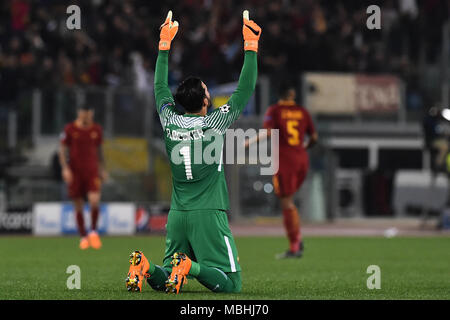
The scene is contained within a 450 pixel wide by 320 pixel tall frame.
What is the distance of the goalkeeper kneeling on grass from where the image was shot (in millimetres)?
6645

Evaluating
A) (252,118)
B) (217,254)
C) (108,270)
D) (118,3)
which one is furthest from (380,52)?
(217,254)

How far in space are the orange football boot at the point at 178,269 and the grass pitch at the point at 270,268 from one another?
0.37ft

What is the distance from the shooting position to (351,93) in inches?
883

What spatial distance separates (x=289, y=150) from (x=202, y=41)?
10.4 metres

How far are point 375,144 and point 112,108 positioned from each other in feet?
26.7

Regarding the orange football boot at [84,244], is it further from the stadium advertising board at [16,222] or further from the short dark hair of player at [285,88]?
the stadium advertising board at [16,222]

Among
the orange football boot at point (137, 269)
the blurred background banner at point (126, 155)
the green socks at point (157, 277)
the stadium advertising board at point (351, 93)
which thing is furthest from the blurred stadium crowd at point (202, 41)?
the orange football boot at point (137, 269)

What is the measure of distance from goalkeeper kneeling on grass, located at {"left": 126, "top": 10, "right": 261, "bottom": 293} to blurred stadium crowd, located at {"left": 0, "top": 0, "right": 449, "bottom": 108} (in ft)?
43.6

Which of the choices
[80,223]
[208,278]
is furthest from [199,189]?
[80,223]

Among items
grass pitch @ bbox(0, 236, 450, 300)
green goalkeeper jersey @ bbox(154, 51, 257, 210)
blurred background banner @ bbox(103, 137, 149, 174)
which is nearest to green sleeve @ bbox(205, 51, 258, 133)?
green goalkeeper jersey @ bbox(154, 51, 257, 210)

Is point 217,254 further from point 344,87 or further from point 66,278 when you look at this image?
point 344,87

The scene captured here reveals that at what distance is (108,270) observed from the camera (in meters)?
9.47

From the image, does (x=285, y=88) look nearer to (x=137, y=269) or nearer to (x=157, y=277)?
(x=157, y=277)

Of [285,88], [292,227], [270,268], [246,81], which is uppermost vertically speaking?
[285,88]
